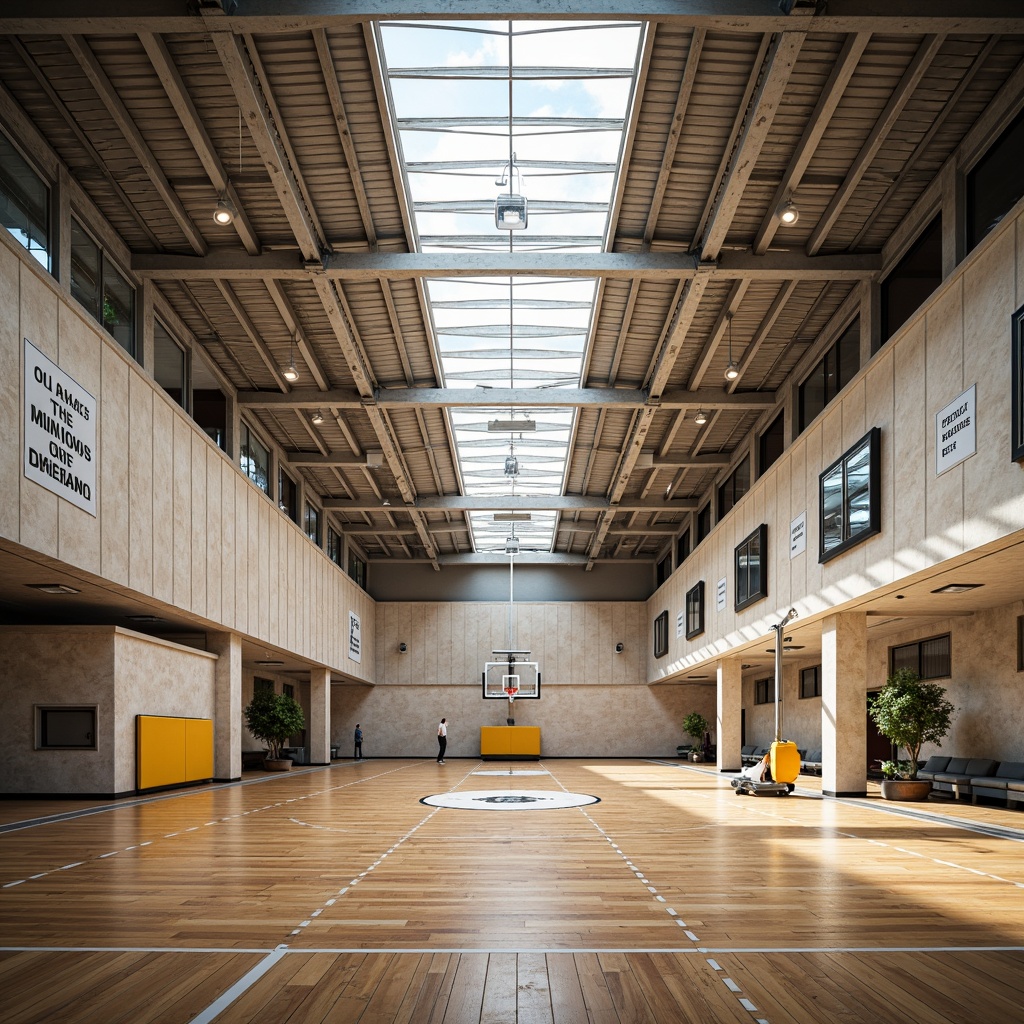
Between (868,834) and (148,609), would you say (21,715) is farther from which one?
(868,834)

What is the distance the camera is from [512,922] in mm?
7582

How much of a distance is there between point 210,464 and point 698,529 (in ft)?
62.6

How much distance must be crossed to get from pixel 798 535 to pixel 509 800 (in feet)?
26.1

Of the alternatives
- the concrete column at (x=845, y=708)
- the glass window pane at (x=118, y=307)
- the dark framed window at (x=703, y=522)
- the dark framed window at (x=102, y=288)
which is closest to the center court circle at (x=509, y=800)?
the concrete column at (x=845, y=708)

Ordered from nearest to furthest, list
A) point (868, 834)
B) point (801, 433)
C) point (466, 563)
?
point (868, 834), point (801, 433), point (466, 563)

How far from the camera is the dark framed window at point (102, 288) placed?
51.2ft

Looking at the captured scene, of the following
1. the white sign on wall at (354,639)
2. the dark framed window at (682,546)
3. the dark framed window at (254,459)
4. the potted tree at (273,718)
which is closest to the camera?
the dark framed window at (254,459)

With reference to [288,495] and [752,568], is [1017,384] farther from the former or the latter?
[288,495]

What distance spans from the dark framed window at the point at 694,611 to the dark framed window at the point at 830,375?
36.7ft

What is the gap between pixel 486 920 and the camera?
7672 millimetres

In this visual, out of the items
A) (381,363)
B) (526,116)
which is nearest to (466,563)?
(381,363)

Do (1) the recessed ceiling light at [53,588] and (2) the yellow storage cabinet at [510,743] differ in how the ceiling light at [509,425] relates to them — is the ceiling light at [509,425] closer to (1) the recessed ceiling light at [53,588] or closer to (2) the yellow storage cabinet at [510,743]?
(1) the recessed ceiling light at [53,588]

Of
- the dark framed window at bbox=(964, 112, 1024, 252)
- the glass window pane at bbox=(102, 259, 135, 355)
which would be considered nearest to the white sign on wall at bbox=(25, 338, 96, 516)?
the glass window pane at bbox=(102, 259, 135, 355)

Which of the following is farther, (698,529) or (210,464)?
(698,529)
